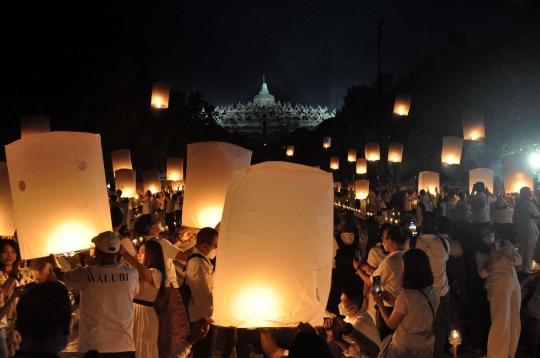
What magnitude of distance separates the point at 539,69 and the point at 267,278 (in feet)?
72.4

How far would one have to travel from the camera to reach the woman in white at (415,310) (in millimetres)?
5160

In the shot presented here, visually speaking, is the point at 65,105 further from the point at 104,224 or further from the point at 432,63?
the point at 432,63

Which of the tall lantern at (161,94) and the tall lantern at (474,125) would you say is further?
the tall lantern at (474,125)

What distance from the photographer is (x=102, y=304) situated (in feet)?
16.1

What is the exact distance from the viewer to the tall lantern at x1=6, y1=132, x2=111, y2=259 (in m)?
5.41

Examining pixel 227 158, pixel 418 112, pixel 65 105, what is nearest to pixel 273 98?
pixel 418 112

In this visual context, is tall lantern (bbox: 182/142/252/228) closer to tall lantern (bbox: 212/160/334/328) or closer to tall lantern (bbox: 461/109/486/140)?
tall lantern (bbox: 212/160/334/328)

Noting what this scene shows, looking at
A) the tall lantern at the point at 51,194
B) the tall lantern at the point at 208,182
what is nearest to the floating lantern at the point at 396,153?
the tall lantern at the point at 208,182

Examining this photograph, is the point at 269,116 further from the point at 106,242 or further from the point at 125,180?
the point at 106,242

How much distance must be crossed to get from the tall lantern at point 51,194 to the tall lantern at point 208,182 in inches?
92.4

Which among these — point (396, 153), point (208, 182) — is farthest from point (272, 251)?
point (396, 153)

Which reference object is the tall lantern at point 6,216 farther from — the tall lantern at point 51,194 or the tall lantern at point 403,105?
the tall lantern at point 403,105

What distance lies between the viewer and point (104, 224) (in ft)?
19.0

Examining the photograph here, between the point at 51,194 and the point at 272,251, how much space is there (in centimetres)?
253
